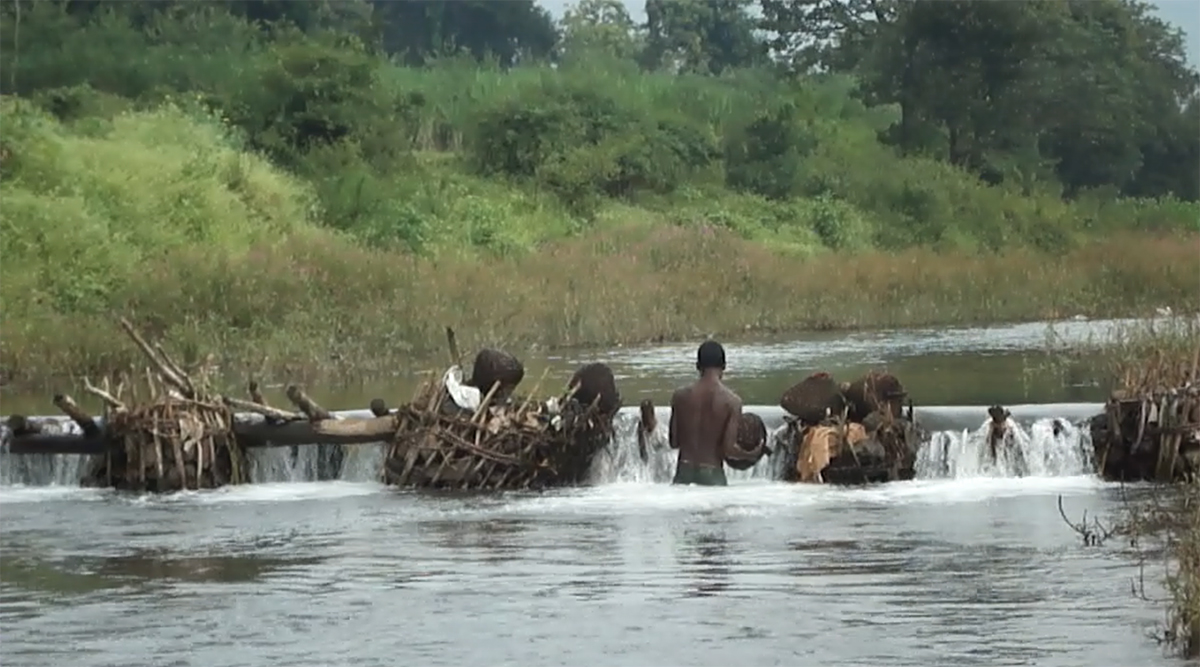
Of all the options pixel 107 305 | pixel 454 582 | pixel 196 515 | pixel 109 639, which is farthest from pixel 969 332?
pixel 109 639

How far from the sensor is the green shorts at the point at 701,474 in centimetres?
1803

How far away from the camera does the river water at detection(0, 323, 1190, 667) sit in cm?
1238

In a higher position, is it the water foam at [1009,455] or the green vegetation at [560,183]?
the green vegetation at [560,183]

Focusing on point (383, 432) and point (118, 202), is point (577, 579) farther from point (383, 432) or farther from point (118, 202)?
point (118, 202)

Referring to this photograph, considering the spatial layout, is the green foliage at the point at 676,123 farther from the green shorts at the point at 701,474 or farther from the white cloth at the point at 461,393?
the green shorts at the point at 701,474

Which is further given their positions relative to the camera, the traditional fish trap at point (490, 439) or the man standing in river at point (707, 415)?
the traditional fish trap at point (490, 439)

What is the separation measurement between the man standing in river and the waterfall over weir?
Result: 239cm

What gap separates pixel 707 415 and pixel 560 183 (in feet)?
100

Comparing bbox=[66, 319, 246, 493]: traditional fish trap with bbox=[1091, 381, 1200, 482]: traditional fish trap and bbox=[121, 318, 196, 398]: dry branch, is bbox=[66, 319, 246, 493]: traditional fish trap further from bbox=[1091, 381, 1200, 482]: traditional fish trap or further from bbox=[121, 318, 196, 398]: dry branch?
bbox=[1091, 381, 1200, 482]: traditional fish trap

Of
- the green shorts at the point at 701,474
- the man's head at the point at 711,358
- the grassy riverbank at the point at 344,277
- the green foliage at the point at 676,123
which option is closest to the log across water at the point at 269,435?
the green shorts at the point at 701,474

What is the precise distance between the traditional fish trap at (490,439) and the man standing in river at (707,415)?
73.5 inches

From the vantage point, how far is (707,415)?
1714 centimetres

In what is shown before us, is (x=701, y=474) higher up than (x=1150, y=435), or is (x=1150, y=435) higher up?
(x=1150, y=435)

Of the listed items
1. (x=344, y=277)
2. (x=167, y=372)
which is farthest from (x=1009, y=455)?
(x=344, y=277)
